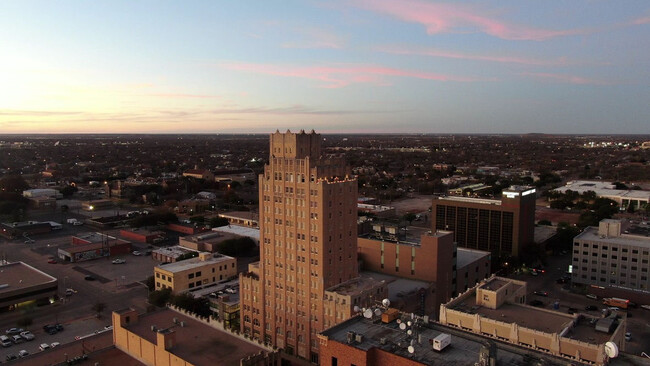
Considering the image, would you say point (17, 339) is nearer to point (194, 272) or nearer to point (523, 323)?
point (194, 272)

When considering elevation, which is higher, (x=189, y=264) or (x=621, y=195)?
(x=621, y=195)

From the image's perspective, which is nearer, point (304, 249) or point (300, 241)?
point (304, 249)

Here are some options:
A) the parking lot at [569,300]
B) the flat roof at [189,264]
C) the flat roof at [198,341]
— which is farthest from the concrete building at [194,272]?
the parking lot at [569,300]

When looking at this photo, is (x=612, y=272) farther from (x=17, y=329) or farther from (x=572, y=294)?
(x=17, y=329)

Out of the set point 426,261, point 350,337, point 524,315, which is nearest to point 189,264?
point 426,261

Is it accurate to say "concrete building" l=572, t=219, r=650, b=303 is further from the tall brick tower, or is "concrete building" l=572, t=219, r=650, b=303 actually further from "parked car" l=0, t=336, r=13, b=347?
"parked car" l=0, t=336, r=13, b=347

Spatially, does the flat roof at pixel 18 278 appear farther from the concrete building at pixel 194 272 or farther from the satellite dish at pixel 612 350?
the satellite dish at pixel 612 350
